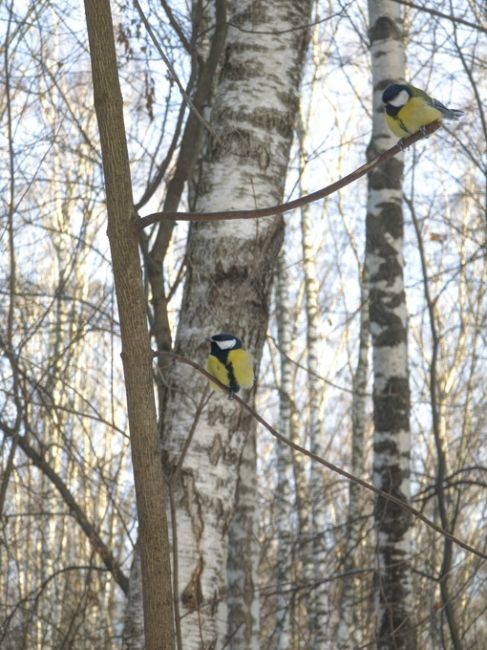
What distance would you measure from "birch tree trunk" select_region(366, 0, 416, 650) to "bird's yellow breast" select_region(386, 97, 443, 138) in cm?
237

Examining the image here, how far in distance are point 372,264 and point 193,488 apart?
7.55ft

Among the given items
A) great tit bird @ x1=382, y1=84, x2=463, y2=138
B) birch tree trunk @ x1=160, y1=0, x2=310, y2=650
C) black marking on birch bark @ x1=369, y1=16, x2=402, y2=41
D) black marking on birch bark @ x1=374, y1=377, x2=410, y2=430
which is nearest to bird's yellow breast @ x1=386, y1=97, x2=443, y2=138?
great tit bird @ x1=382, y1=84, x2=463, y2=138

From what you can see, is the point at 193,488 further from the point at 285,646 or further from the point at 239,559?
the point at 285,646


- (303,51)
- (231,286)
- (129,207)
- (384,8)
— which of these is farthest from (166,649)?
(384,8)

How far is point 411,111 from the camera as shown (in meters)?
1.79

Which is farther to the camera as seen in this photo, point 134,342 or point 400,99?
point 400,99

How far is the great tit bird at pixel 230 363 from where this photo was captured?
7.09 ft

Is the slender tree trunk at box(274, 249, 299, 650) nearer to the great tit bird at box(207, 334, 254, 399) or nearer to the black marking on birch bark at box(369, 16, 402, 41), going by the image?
the black marking on birch bark at box(369, 16, 402, 41)

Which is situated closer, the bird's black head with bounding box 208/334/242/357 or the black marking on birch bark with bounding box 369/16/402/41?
the bird's black head with bounding box 208/334/242/357

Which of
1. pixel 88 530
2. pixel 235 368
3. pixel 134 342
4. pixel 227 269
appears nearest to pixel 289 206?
pixel 134 342

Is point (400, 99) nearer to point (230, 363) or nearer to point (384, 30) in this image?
point (230, 363)

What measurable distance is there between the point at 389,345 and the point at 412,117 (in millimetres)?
2640

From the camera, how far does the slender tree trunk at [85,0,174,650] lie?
898 millimetres

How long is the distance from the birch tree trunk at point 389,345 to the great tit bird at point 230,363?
6.01ft
